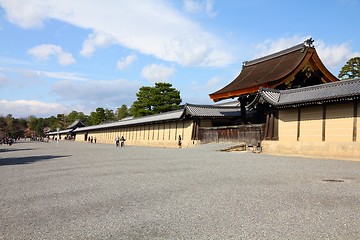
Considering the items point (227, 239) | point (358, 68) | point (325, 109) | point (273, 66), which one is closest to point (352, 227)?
point (227, 239)

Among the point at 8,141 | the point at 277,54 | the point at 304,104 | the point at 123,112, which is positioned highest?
the point at 277,54

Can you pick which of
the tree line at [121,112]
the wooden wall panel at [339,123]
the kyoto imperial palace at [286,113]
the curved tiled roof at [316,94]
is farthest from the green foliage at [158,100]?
the wooden wall panel at [339,123]

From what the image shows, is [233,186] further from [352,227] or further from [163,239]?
[163,239]

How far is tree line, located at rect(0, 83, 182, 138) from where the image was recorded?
186 feet

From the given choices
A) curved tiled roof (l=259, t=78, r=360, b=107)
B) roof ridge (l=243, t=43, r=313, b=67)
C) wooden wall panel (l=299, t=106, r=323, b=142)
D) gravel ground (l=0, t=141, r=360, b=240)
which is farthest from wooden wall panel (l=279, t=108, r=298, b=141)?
gravel ground (l=0, t=141, r=360, b=240)

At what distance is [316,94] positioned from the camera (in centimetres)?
1777

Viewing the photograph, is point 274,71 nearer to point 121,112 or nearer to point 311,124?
point 311,124

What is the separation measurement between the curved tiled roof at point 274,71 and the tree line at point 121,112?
29112 mm

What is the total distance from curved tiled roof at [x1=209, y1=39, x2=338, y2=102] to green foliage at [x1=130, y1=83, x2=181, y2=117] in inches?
1131

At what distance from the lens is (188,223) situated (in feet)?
15.6

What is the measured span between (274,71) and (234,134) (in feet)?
20.6

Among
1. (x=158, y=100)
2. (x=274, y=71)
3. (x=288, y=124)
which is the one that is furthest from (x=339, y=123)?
(x=158, y=100)

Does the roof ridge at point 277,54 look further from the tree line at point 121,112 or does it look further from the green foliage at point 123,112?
the green foliage at point 123,112

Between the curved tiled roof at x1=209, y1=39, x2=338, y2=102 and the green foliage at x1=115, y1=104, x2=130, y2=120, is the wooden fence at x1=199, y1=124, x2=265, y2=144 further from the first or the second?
the green foliage at x1=115, y1=104, x2=130, y2=120
